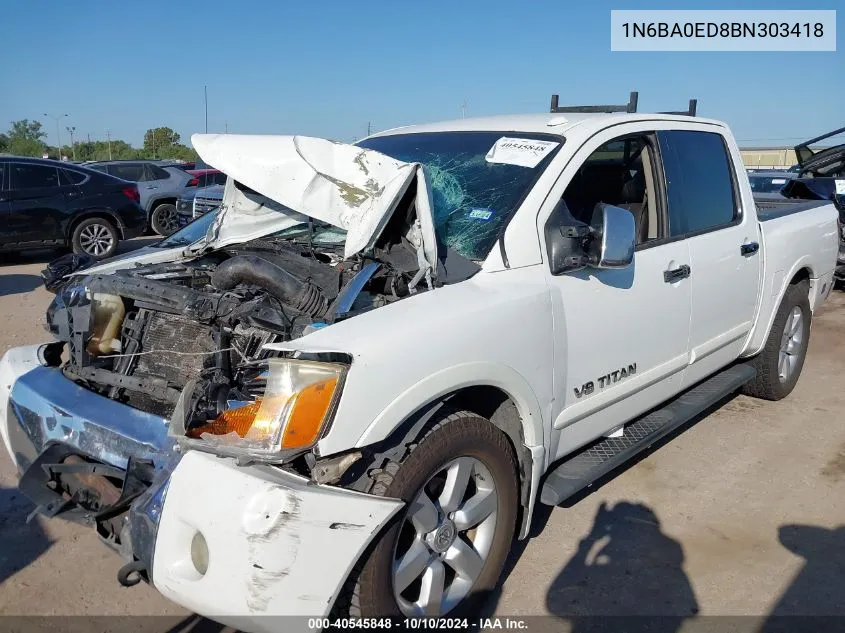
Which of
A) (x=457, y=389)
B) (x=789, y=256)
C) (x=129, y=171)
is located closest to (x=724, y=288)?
(x=789, y=256)

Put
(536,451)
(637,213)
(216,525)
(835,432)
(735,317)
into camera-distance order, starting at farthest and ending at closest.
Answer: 1. (835,432)
2. (735,317)
3. (637,213)
4. (536,451)
5. (216,525)

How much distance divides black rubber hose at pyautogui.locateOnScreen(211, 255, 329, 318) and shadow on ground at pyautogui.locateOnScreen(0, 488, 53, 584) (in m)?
1.45

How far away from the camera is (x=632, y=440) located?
349 centimetres

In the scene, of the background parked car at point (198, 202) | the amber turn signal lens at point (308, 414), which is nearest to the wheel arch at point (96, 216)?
the background parked car at point (198, 202)

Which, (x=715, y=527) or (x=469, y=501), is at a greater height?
(x=469, y=501)

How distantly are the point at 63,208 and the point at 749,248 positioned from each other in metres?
10.0

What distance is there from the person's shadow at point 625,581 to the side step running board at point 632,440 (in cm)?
37

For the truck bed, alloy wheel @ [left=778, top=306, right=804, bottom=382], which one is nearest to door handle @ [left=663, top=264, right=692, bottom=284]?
the truck bed

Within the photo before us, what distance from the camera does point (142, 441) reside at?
8.14 ft

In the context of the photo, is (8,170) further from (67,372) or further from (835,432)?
(835,432)

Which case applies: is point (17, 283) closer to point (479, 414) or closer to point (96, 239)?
point (96, 239)

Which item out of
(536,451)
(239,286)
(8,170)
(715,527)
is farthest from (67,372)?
(8,170)

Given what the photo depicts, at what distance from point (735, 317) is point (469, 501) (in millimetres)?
2293

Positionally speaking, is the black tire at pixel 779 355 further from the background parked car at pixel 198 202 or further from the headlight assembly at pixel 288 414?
the background parked car at pixel 198 202
